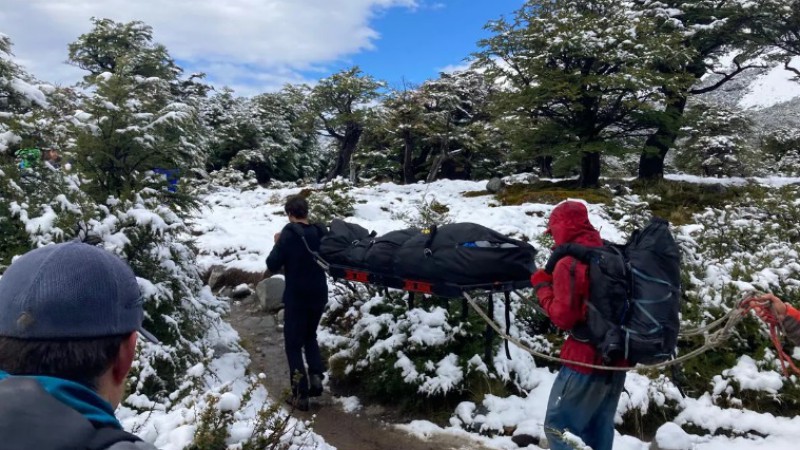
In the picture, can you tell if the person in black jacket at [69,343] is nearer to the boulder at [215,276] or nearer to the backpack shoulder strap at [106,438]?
the backpack shoulder strap at [106,438]

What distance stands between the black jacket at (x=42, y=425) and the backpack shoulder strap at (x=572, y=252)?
2.77 m

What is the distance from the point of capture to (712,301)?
18.9 feet

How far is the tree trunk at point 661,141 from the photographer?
15.0m

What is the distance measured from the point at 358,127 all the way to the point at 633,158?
1517 cm

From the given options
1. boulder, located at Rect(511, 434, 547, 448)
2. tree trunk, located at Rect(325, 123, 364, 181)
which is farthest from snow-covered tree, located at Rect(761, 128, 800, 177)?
boulder, located at Rect(511, 434, 547, 448)

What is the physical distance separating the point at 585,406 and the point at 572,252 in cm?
102

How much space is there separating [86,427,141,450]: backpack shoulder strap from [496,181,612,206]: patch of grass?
13.1 metres

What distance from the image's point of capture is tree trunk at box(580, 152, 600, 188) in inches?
595

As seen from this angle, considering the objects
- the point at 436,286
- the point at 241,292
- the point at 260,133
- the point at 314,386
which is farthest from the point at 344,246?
Result: the point at 260,133

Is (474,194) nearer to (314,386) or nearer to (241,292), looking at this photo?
(241,292)

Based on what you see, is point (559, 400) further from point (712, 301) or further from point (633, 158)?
point (633, 158)

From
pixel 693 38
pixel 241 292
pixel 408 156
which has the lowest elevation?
pixel 241 292

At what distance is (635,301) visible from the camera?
10.4 ft

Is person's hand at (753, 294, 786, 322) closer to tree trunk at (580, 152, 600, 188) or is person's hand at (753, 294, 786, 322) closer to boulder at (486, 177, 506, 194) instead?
tree trunk at (580, 152, 600, 188)
